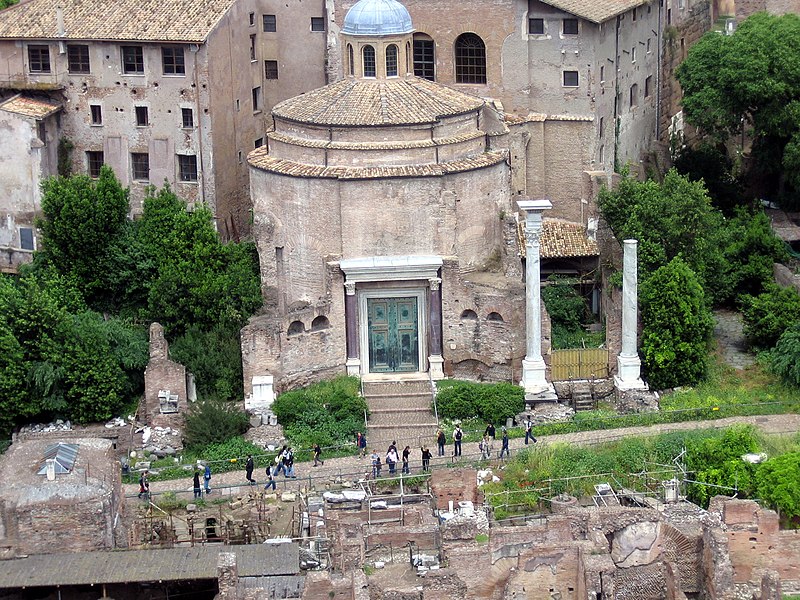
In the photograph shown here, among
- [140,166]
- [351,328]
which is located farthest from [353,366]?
[140,166]

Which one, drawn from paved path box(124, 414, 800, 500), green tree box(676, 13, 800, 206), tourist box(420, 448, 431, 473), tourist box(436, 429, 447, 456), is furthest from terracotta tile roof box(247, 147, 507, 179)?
green tree box(676, 13, 800, 206)

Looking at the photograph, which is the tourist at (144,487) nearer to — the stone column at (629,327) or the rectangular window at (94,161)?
the rectangular window at (94,161)

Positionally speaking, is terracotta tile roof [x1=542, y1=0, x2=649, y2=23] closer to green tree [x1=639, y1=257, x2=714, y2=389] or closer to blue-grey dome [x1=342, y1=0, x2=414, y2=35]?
blue-grey dome [x1=342, y1=0, x2=414, y2=35]

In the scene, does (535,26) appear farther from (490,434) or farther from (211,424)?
(211,424)

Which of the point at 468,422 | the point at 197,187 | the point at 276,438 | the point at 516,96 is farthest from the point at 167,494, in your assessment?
the point at 516,96

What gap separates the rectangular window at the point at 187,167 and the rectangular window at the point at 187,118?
1033mm

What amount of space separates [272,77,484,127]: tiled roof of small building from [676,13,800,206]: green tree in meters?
10.3

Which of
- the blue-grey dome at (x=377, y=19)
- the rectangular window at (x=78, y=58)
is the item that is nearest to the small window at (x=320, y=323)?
the blue-grey dome at (x=377, y=19)

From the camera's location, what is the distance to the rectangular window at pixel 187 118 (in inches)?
2813

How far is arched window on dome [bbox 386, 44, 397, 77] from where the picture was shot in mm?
67812

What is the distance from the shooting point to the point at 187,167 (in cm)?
7212

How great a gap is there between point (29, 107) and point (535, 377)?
1937cm

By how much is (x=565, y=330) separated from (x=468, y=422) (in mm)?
5914

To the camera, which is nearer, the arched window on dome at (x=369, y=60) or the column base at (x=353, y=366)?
the column base at (x=353, y=366)
